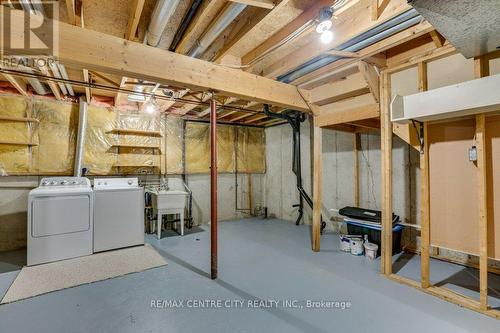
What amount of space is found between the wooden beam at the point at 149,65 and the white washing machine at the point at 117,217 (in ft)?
7.19

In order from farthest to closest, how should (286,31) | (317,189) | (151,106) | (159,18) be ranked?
1. (151,106)
2. (317,189)
3. (286,31)
4. (159,18)

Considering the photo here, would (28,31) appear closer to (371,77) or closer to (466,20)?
(466,20)

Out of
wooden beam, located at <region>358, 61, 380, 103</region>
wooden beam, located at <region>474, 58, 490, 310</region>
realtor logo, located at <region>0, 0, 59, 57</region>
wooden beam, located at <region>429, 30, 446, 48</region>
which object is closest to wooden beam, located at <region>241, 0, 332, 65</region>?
wooden beam, located at <region>358, 61, 380, 103</region>

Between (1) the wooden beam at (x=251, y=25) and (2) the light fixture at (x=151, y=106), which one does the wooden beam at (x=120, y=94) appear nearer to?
(2) the light fixture at (x=151, y=106)

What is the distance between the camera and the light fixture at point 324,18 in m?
1.82

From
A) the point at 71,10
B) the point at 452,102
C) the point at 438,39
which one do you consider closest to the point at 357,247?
the point at 452,102

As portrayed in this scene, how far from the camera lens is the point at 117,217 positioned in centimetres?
380

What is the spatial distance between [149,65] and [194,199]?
148 inches

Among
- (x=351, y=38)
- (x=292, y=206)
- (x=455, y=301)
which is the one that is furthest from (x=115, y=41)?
(x=292, y=206)

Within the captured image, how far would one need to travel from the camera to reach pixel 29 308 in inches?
86.3

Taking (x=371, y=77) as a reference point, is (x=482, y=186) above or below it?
below

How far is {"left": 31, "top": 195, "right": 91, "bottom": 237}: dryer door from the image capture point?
127 inches
